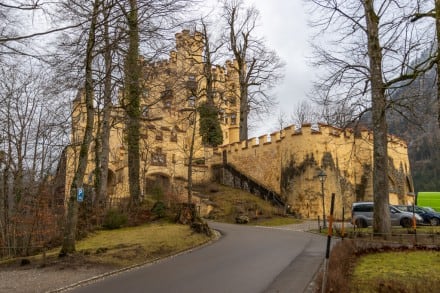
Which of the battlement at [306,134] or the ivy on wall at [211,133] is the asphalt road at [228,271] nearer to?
the battlement at [306,134]

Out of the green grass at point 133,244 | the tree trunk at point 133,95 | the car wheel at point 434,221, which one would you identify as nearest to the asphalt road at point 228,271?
the green grass at point 133,244

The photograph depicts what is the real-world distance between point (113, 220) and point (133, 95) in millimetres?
6315

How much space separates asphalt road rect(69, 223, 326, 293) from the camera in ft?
30.2

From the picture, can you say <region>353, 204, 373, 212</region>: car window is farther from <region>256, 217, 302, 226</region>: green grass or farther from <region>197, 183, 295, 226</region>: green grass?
<region>197, 183, 295, 226</region>: green grass

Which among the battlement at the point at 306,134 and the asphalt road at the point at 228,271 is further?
the battlement at the point at 306,134

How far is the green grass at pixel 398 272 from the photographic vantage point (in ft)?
23.9

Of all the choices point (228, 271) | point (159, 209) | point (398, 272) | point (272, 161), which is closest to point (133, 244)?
point (228, 271)

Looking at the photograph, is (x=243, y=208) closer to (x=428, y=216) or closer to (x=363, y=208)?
(x=363, y=208)

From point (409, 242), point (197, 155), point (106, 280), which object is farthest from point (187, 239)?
point (197, 155)

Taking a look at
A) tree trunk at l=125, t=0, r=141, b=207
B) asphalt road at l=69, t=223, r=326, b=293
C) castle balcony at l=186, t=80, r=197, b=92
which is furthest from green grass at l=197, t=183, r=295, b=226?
asphalt road at l=69, t=223, r=326, b=293

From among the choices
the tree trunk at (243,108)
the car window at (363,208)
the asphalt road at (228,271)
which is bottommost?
the asphalt road at (228,271)

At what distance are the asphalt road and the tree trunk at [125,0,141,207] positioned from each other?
5.41m

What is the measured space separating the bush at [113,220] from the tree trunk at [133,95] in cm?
135

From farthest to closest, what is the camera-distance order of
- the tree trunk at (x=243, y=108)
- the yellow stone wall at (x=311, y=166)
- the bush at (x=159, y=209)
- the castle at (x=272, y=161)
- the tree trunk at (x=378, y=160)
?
the tree trunk at (x=243, y=108)
the yellow stone wall at (x=311, y=166)
the castle at (x=272, y=161)
the bush at (x=159, y=209)
the tree trunk at (x=378, y=160)
